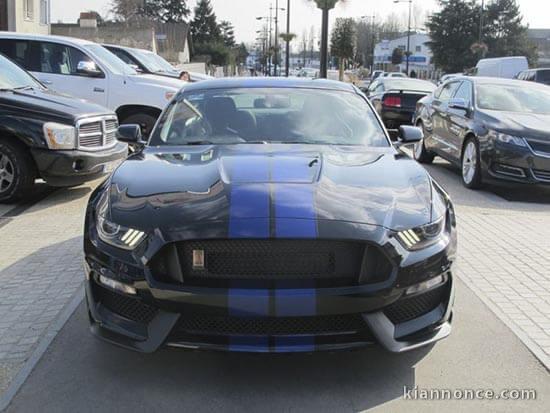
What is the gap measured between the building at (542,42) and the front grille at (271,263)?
8893cm

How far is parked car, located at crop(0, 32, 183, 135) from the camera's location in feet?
36.3

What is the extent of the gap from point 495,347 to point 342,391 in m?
1.12

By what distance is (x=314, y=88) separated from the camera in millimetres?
5230

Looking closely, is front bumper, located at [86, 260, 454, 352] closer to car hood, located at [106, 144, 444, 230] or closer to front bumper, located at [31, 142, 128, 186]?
car hood, located at [106, 144, 444, 230]

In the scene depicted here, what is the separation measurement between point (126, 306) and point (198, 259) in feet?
1.48

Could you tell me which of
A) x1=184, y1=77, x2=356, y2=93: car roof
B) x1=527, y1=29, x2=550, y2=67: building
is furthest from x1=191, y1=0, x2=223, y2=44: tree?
x1=184, y1=77, x2=356, y2=93: car roof

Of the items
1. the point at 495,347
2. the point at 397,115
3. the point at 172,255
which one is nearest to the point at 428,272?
the point at 495,347

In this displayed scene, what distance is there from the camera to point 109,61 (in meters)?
11.7

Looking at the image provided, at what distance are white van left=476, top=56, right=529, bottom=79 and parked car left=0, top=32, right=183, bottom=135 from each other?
24.6 metres

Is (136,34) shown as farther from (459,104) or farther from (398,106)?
(459,104)

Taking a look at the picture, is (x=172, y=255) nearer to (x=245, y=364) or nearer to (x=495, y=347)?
(x=245, y=364)

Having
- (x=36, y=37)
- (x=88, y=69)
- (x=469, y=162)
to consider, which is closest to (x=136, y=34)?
(x=36, y=37)

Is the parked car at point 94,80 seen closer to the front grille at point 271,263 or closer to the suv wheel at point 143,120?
the suv wheel at point 143,120

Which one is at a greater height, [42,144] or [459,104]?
[459,104]
